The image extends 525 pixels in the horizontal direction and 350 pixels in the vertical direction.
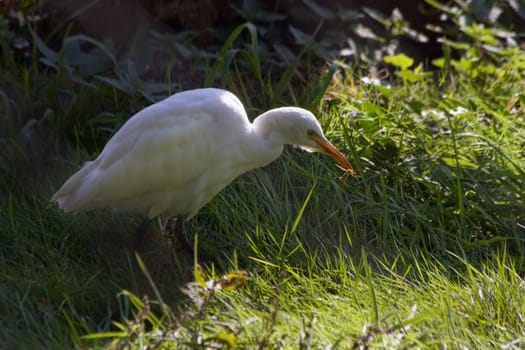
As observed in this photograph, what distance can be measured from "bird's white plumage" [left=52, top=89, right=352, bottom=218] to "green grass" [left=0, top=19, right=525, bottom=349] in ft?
0.94

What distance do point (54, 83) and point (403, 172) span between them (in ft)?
5.94

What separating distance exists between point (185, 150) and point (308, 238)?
74cm

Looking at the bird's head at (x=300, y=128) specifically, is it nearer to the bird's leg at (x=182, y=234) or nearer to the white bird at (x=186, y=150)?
the white bird at (x=186, y=150)

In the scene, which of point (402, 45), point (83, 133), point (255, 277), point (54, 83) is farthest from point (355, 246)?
point (402, 45)

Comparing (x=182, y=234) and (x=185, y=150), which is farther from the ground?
(x=185, y=150)

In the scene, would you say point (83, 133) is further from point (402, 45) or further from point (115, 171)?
point (402, 45)

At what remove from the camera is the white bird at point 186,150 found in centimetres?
343

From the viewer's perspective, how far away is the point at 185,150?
343 centimetres

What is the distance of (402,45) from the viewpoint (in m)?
5.68

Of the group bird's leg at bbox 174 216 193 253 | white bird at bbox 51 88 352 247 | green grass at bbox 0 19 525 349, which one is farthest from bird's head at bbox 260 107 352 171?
bird's leg at bbox 174 216 193 253

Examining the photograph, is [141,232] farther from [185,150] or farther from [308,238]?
[308,238]

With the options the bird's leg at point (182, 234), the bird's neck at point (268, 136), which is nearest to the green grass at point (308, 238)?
the bird's leg at point (182, 234)

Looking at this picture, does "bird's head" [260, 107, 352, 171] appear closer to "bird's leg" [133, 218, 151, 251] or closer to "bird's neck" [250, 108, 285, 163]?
"bird's neck" [250, 108, 285, 163]

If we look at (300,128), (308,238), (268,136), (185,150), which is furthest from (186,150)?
(308,238)
